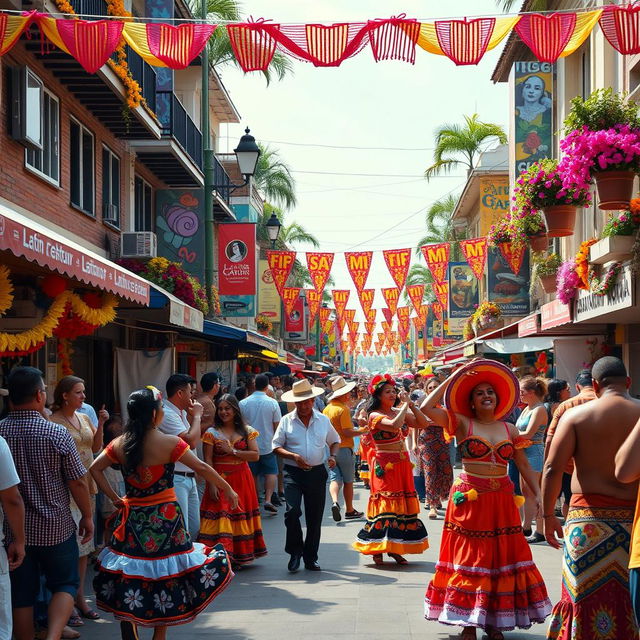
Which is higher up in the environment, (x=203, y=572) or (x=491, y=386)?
(x=491, y=386)

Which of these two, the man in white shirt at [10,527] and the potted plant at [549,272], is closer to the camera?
the man in white shirt at [10,527]

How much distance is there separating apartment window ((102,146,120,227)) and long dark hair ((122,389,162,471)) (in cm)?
1185

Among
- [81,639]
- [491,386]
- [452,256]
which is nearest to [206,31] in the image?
[491,386]

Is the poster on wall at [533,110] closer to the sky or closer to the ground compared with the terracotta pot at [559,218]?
closer to the sky

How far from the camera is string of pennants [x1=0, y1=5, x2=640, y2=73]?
30.0 feet

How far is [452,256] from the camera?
50.0 meters

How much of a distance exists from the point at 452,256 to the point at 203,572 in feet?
146

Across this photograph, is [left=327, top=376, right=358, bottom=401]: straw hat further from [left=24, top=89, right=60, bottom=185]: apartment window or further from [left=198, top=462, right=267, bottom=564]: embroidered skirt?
[left=24, top=89, right=60, bottom=185]: apartment window

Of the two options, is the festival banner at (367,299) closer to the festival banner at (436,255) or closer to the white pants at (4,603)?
the festival banner at (436,255)

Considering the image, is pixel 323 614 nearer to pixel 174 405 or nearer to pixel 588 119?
pixel 174 405

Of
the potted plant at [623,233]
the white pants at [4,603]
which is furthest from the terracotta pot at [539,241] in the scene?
the white pants at [4,603]

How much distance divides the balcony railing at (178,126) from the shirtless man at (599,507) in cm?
1519

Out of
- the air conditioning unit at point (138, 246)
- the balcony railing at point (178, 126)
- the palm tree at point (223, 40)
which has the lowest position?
the air conditioning unit at point (138, 246)

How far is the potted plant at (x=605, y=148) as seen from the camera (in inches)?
438
